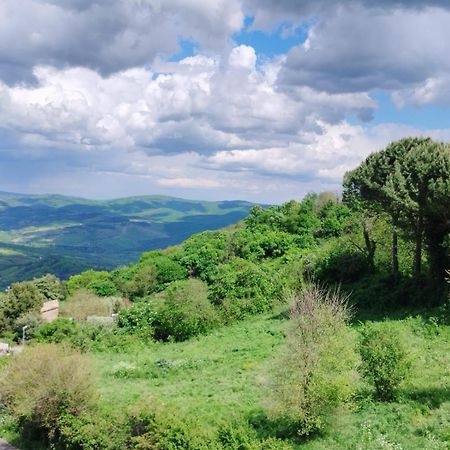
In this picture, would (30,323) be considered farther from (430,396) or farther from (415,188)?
(430,396)

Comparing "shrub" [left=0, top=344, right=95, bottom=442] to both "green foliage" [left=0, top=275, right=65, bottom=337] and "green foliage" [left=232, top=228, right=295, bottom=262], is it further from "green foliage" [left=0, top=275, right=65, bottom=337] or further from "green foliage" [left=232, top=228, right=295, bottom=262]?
"green foliage" [left=232, top=228, right=295, bottom=262]

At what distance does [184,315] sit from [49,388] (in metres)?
20.9

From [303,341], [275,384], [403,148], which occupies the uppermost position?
[403,148]

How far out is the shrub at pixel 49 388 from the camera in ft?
78.8

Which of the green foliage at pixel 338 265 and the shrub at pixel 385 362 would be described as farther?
the green foliage at pixel 338 265

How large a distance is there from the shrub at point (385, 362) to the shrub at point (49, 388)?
41.7 ft

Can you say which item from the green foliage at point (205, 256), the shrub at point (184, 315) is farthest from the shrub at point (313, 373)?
the green foliage at point (205, 256)

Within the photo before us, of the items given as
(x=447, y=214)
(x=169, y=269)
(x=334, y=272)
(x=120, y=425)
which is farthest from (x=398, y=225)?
(x=169, y=269)

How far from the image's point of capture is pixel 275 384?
64.5 feet

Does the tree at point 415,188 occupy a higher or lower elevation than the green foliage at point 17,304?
higher

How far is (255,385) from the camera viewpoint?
26922 mm

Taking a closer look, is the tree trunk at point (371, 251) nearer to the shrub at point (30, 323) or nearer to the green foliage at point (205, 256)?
the green foliage at point (205, 256)

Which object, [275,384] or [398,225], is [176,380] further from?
[398,225]

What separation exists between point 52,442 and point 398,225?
81.4 ft
